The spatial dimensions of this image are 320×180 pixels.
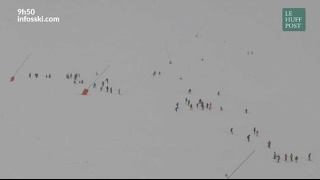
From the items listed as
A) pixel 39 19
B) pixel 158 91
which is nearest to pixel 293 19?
pixel 39 19

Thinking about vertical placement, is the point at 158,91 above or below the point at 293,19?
below

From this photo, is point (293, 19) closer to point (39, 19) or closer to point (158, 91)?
point (39, 19)

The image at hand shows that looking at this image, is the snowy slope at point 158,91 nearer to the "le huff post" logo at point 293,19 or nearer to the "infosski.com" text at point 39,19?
the "le huff post" logo at point 293,19

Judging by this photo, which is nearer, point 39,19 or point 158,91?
point 158,91

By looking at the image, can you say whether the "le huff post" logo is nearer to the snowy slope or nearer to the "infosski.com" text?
the snowy slope

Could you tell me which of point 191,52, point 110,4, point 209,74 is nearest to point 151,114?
point 209,74

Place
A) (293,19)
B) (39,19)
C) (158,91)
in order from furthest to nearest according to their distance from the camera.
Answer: (293,19), (39,19), (158,91)
